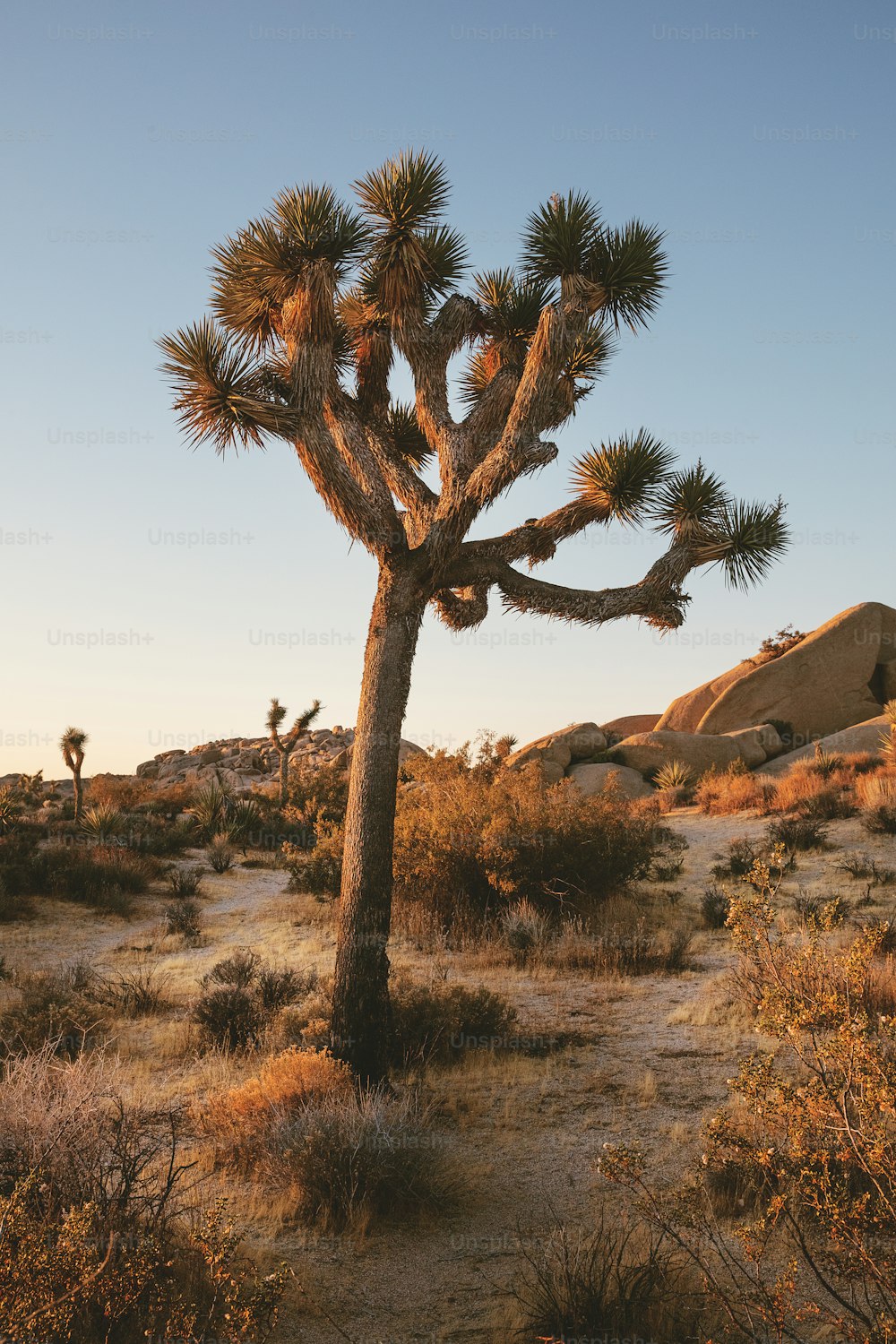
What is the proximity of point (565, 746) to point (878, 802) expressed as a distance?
12062 mm

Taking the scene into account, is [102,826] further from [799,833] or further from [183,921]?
[799,833]

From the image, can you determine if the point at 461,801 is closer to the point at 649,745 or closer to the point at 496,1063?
the point at 496,1063

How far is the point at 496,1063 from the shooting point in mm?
6969

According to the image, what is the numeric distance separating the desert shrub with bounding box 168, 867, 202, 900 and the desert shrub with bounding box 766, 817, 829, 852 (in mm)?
9837

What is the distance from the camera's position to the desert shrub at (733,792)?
19.0 m

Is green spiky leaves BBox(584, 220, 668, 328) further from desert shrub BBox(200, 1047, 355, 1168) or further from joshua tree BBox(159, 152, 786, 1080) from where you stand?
desert shrub BBox(200, 1047, 355, 1168)

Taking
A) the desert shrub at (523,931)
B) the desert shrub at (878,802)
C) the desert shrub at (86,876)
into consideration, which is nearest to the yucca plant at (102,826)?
the desert shrub at (86,876)

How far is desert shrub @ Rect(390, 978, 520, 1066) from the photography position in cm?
704

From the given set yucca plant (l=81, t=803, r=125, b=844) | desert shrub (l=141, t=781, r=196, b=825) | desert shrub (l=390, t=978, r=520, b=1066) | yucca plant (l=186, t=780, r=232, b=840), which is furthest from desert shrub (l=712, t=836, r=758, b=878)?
desert shrub (l=141, t=781, r=196, b=825)

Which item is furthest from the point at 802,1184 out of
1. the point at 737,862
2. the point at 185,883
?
the point at 185,883

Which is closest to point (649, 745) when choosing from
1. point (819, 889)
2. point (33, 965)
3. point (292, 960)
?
point (819, 889)

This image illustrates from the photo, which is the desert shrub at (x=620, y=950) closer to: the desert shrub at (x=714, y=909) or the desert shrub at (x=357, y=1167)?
the desert shrub at (x=714, y=909)

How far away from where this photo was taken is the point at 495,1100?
6.31 m

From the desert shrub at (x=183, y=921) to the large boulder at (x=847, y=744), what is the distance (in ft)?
49.1
